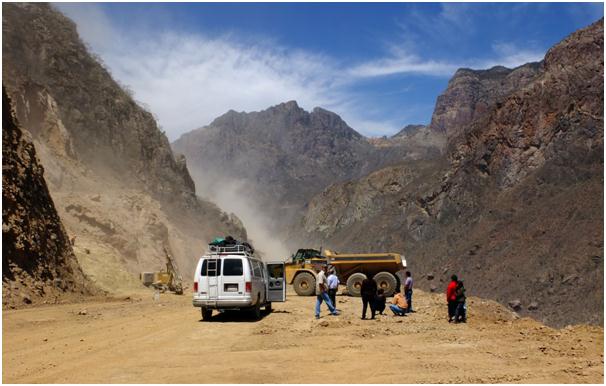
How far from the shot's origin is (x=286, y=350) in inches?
449

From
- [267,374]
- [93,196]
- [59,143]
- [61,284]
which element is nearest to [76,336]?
[267,374]

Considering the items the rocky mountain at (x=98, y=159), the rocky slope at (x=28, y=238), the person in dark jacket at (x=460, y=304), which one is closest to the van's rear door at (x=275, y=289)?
the person in dark jacket at (x=460, y=304)

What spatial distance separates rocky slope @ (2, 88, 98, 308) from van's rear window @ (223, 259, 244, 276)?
6.83m

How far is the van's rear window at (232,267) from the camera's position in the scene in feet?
53.6

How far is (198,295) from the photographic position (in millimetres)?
16266

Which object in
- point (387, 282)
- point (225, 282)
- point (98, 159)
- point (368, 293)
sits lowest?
point (368, 293)

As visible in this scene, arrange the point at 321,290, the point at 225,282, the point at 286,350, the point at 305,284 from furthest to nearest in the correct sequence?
the point at 305,284 → the point at 321,290 → the point at 225,282 → the point at 286,350

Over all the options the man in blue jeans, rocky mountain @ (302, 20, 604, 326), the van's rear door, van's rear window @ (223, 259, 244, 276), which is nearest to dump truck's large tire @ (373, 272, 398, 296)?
the van's rear door

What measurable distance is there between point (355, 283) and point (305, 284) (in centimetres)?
238

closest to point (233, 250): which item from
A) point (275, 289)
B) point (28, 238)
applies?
point (275, 289)

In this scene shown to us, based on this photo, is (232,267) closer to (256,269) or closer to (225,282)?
(225,282)

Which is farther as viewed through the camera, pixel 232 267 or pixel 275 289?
pixel 275 289

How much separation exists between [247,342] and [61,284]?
12.5m

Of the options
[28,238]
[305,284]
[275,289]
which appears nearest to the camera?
[275,289]
